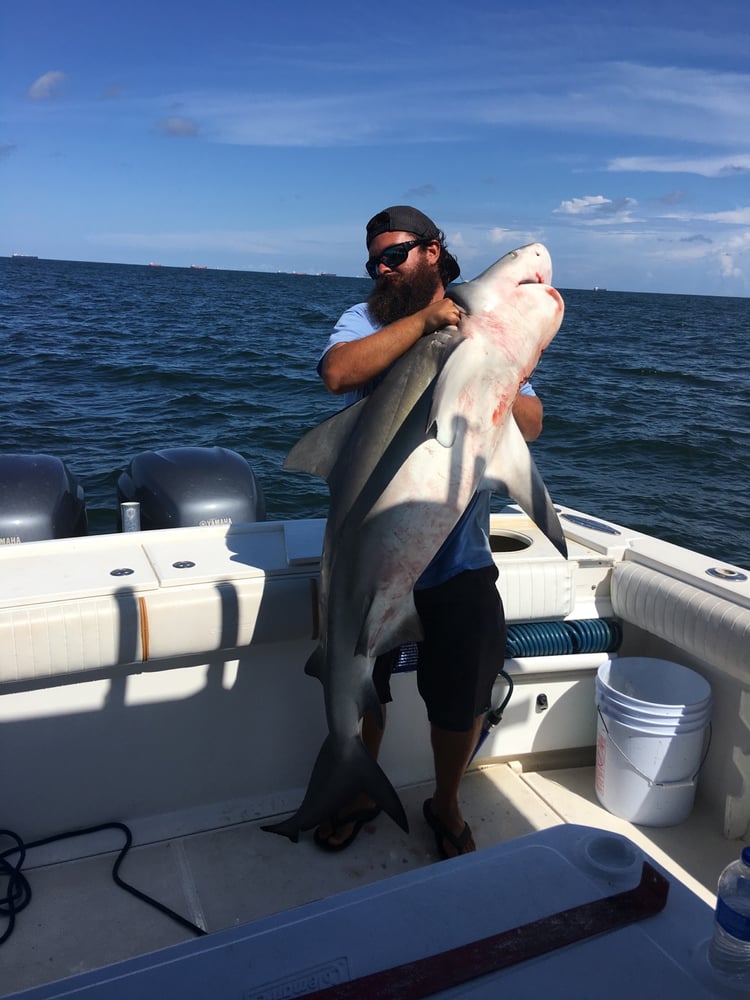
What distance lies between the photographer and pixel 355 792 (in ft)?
8.80

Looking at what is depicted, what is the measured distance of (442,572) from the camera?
2871mm

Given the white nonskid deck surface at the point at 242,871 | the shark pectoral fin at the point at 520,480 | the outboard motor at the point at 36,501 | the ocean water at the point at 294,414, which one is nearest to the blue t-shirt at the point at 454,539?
the shark pectoral fin at the point at 520,480

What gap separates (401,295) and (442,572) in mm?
989

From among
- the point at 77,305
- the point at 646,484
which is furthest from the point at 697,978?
the point at 77,305

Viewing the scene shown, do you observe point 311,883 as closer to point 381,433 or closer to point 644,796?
point 644,796

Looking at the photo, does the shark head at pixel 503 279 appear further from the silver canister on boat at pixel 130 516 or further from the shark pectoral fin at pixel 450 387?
the silver canister on boat at pixel 130 516

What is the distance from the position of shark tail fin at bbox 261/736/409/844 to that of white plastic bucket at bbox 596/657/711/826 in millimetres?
1257

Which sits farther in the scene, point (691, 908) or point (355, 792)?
point (355, 792)

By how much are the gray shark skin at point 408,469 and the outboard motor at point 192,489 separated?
6.49 ft

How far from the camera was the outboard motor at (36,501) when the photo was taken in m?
4.07

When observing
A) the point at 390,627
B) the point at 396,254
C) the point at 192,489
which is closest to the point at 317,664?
the point at 390,627

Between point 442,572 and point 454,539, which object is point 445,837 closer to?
point 442,572

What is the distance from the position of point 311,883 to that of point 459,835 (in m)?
0.61

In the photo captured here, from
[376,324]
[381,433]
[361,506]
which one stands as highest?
[376,324]
